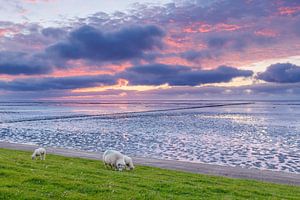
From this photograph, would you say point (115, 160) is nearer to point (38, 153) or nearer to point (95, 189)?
point (38, 153)

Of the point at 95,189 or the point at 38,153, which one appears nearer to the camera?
the point at 95,189

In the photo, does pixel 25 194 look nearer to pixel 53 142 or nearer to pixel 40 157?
pixel 40 157

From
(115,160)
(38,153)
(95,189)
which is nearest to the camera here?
(95,189)

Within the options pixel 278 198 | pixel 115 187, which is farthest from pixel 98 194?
pixel 278 198

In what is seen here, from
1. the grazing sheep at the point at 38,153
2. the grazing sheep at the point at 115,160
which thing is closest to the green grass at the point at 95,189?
the grazing sheep at the point at 115,160

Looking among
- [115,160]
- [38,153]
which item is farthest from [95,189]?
[38,153]

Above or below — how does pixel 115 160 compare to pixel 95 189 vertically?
below

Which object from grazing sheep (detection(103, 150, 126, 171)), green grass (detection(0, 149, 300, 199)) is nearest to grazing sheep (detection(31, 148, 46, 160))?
grazing sheep (detection(103, 150, 126, 171))

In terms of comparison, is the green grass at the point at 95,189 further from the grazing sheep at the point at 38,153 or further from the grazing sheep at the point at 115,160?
the grazing sheep at the point at 38,153

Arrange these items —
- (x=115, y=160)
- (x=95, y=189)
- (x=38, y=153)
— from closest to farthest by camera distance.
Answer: (x=95, y=189) < (x=115, y=160) < (x=38, y=153)

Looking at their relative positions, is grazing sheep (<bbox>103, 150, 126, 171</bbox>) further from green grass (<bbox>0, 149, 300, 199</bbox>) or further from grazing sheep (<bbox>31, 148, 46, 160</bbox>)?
grazing sheep (<bbox>31, 148, 46, 160</bbox>)

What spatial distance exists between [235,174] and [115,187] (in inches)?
728

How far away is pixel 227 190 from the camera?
2083 cm

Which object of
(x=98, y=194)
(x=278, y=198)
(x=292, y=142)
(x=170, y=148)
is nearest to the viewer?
(x=98, y=194)
